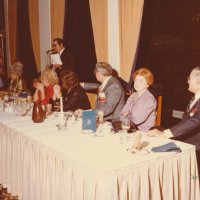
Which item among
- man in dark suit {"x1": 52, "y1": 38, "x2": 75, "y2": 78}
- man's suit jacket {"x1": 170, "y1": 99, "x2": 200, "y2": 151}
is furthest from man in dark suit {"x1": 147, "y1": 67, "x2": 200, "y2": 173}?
man in dark suit {"x1": 52, "y1": 38, "x2": 75, "y2": 78}

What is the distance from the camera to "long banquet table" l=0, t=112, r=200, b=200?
2.17 meters

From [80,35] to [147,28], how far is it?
2.17 metres

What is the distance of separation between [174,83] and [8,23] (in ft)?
15.4

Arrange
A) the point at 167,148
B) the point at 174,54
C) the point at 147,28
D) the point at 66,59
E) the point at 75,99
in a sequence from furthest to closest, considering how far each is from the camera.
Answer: the point at 174,54 → the point at 66,59 → the point at 147,28 → the point at 75,99 → the point at 167,148

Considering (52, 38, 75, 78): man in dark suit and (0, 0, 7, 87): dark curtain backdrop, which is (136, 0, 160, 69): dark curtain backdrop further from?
(0, 0, 7, 87): dark curtain backdrop

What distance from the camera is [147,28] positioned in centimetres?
531

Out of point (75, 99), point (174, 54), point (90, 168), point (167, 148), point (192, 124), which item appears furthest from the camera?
point (174, 54)

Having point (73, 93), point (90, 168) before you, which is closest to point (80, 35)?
point (73, 93)

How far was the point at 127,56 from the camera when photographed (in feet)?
16.9

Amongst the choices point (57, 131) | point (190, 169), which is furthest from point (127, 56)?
point (190, 169)

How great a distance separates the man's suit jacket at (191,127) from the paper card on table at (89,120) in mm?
690

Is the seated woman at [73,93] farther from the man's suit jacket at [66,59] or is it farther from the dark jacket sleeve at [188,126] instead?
the man's suit jacket at [66,59]

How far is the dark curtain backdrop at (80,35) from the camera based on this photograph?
6.82 meters

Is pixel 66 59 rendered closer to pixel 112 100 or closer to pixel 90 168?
pixel 112 100
